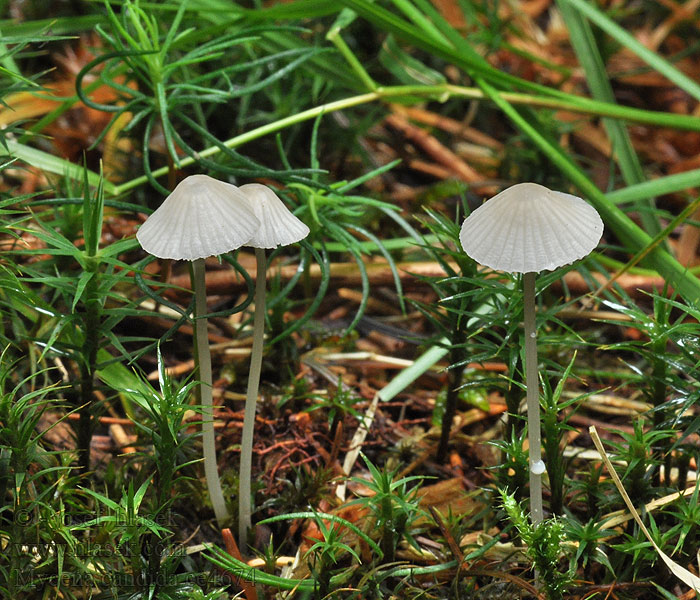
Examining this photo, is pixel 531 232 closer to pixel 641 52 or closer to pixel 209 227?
pixel 209 227

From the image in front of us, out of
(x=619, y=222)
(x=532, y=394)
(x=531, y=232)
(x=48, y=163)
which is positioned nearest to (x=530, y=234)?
(x=531, y=232)

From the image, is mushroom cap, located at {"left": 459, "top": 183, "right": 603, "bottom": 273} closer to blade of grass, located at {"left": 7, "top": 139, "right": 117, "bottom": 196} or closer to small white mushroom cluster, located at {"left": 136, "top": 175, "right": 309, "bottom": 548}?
small white mushroom cluster, located at {"left": 136, "top": 175, "right": 309, "bottom": 548}

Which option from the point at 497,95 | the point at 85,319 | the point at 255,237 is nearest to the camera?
the point at 255,237

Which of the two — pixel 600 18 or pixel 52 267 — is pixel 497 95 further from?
pixel 52 267

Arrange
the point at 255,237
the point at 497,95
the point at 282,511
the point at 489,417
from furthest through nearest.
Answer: the point at 497,95 → the point at 489,417 → the point at 282,511 → the point at 255,237

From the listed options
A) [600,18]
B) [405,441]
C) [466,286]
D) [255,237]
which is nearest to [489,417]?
[405,441]

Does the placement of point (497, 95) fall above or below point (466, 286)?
above

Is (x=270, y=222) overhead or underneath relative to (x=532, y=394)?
overhead
